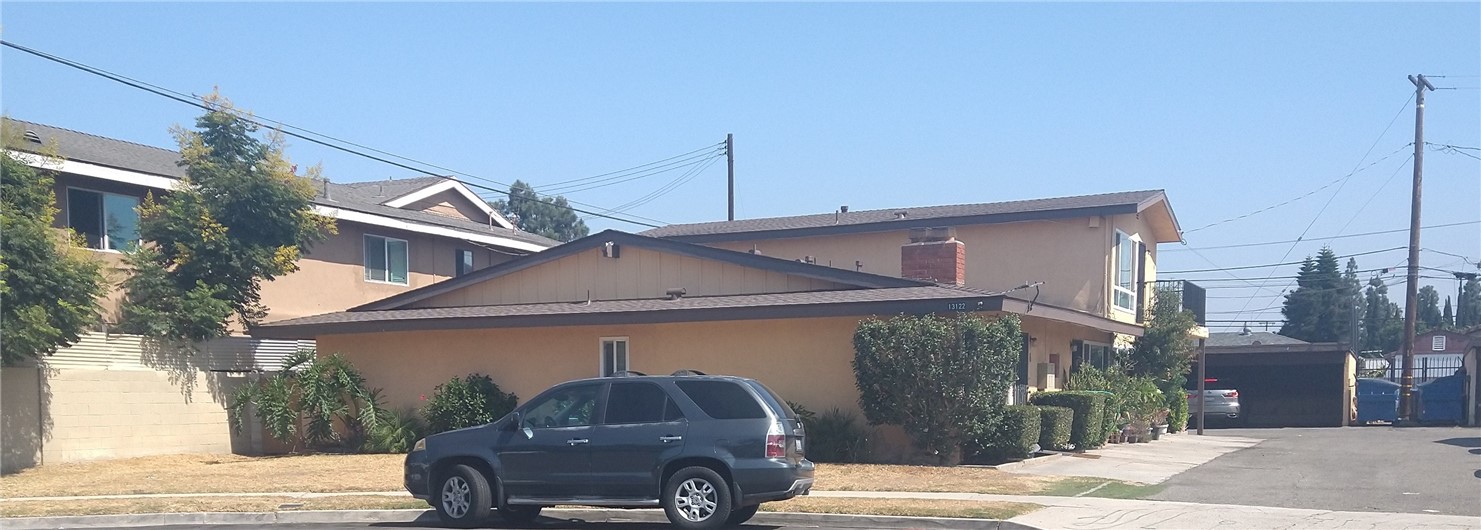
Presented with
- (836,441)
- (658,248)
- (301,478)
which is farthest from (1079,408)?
(301,478)

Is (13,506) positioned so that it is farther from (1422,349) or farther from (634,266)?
(1422,349)

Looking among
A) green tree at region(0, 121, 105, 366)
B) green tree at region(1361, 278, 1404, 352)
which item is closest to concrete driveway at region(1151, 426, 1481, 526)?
green tree at region(0, 121, 105, 366)

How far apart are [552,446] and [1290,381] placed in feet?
A: 111

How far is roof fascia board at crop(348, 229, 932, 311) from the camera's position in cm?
2202

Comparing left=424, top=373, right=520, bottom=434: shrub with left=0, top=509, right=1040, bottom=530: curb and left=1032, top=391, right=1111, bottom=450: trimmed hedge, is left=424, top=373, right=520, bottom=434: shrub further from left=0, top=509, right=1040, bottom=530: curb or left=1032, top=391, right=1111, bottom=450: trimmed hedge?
left=1032, top=391, right=1111, bottom=450: trimmed hedge

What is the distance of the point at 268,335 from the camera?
25219 mm

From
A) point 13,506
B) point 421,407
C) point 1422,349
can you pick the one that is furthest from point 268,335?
point 1422,349

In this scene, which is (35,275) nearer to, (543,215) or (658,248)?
(658,248)

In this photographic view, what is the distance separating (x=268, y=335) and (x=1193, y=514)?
60.7 ft

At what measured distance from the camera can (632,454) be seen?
13133 millimetres

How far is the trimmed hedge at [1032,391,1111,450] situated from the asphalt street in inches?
82.2

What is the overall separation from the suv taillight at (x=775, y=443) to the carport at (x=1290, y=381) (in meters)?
31.6

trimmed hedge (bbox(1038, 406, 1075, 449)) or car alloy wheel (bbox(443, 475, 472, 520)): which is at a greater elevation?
car alloy wheel (bbox(443, 475, 472, 520))

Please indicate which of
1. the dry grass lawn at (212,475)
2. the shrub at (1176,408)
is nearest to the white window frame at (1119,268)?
the shrub at (1176,408)
